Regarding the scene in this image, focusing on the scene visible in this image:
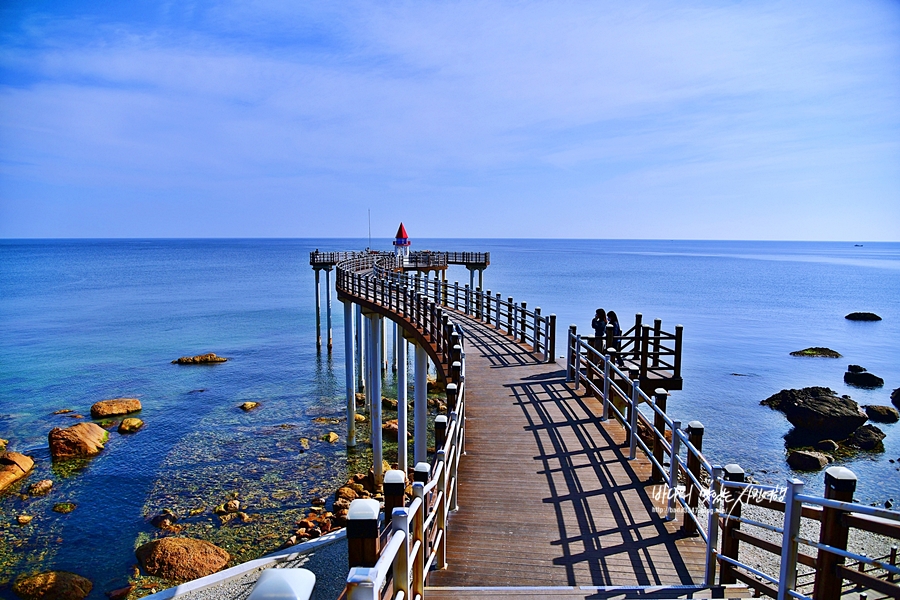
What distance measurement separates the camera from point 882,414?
2834 cm

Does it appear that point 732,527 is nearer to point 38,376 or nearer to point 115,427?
point 115,427

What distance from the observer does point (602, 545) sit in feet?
20.3

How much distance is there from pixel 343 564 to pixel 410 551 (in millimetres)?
8719

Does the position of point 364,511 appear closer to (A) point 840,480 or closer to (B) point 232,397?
(A) point 840,480

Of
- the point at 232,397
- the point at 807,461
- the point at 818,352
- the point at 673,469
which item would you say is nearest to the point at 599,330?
the point at 673,469

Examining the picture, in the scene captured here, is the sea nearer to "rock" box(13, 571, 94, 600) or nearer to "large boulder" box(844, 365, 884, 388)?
"rock" box(13, 571, 94, 600)

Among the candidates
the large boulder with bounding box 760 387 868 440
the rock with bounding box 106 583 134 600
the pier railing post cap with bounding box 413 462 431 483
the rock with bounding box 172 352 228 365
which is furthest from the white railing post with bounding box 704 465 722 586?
the rock with bounding box 172 352 228 365

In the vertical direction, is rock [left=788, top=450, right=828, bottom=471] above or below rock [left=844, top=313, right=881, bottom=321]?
below

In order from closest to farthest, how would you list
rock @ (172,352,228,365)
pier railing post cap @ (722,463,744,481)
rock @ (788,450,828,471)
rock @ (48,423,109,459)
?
pier railing post cap @ (722,463,744,481) < rock @ (788,450,828,471) < rock @ (48,423,109,459) < rock @ (172,352,228,365)

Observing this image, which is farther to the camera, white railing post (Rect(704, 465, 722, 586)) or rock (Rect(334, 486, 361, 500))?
rock (Rect(334, 486, 361, 500))

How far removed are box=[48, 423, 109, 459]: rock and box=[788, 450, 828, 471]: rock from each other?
26560 millimetres

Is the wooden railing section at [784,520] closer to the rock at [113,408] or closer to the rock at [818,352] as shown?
the rock at [113,408]

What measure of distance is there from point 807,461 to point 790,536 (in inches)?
810

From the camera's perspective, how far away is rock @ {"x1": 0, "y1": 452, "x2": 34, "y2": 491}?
62.2 ft
